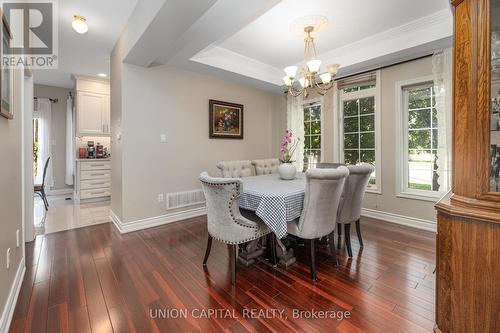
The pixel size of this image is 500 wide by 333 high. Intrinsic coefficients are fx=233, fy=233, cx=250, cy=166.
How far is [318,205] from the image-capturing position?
6.56 ft

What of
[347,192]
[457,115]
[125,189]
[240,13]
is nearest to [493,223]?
[457,115]

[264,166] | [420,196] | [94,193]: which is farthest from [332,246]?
[94,193]

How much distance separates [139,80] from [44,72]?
292cm

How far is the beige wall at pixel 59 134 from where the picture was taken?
5809mm

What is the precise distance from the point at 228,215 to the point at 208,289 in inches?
24.4

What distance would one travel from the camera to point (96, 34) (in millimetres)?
3174

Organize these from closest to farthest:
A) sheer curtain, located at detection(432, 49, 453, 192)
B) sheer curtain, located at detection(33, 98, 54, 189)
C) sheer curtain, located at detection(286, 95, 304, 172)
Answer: sheer curtain, located at detection(432, 49, 453, 192)
sheer curtain, located at detection(286, 95, 304, 172)
sheer curtain, located at detection(33, 98, 54, 189)

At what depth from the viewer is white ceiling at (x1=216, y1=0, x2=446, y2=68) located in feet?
8.52

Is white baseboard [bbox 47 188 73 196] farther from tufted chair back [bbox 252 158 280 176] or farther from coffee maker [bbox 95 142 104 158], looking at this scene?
tufted chair back [bbox 252 158 280 176]

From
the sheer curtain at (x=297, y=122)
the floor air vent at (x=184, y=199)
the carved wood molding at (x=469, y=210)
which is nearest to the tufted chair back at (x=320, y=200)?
the carved wood molding at (x=469, y=210)

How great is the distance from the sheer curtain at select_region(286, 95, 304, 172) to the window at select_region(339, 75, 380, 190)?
852 millimetres

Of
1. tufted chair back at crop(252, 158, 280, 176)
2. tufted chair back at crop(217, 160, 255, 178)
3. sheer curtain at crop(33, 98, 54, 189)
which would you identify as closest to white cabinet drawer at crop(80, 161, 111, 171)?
sheer curtain at crop(33, 98, 54, 189)

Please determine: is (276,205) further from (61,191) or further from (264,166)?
(61,191)

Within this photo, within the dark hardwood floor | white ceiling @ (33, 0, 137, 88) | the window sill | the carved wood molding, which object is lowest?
the dark hardwood floor
